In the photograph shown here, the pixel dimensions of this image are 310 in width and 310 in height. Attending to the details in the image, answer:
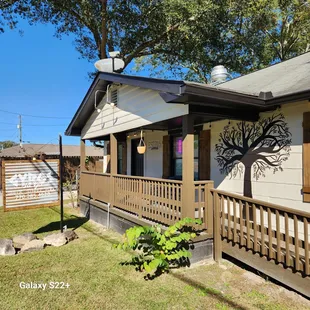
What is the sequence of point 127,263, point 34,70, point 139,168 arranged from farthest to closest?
point 34,70
point 139,168
point 127,263

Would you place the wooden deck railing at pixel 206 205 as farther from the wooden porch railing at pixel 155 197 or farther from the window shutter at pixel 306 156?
the window shutter at pixel 306 156

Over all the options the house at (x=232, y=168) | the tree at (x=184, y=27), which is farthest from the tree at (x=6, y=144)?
the house at (x=232, y=168)

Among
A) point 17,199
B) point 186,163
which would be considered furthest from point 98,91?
point 186,163

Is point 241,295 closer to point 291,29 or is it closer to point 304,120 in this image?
point 304,120

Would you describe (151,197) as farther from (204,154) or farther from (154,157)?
(154,157)

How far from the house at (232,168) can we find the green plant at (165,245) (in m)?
0.36

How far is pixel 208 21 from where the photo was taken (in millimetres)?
11906

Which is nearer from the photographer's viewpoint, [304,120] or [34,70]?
[304,120]

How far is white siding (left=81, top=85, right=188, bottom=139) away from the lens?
4.95 m

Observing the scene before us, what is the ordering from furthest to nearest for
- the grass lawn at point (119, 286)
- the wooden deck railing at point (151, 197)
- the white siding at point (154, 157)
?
the white siding at point (154, 157)
the wooden deck railing at point (151, 197)
the grass lawn at point (119, 286)

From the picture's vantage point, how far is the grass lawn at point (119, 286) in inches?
122

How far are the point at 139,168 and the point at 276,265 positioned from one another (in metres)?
6.57

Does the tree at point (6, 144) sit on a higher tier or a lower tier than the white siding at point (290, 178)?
higher

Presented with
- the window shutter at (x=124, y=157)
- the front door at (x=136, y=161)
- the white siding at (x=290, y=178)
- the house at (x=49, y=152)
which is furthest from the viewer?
the house at (x=49, y=152)
